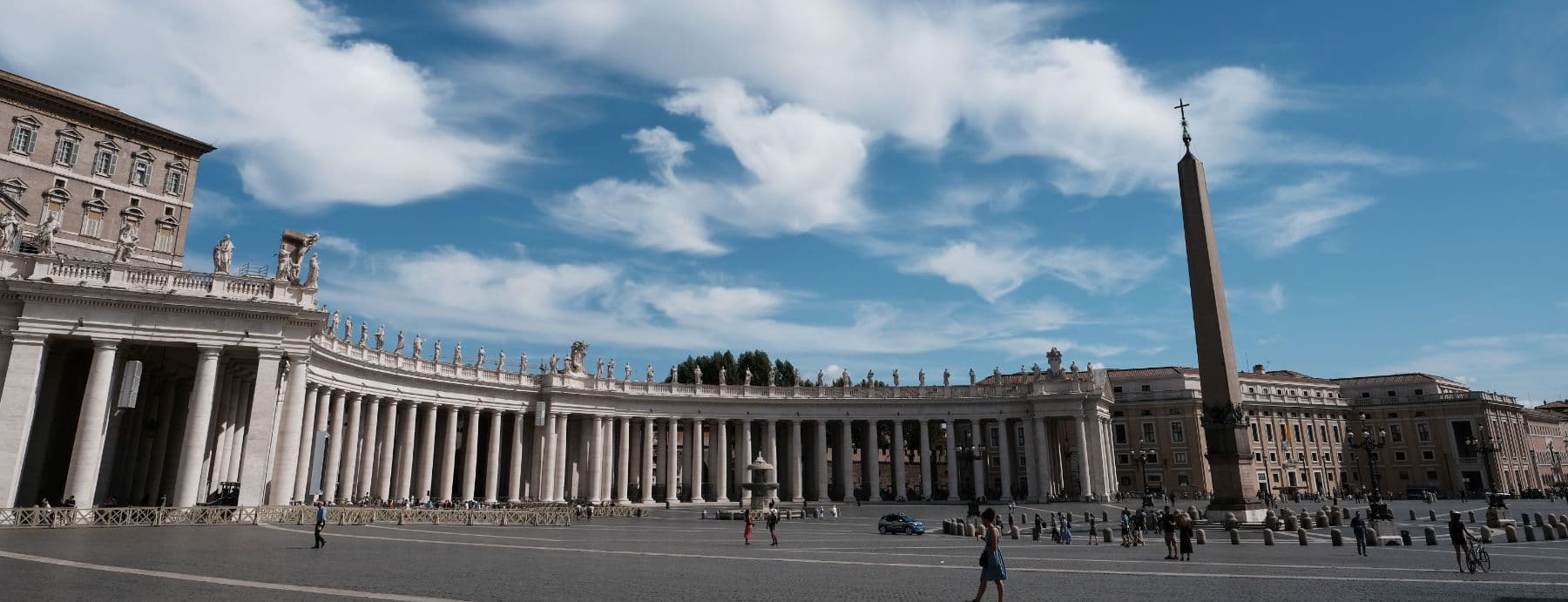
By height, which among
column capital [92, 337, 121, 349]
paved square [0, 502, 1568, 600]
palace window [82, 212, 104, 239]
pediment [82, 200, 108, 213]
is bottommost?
paved square [0, 502, 1568, 600]

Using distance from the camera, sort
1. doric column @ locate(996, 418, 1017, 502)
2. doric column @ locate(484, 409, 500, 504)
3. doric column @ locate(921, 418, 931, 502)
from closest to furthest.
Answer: doric column @ locate(484, 409, 500, 504) → doric column @ locate(996, 418, 1017, 502) → doric column @ locate(921, 418, 931, 502)

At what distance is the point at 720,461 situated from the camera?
7069 cm

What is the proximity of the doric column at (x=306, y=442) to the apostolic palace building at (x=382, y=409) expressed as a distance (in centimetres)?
15

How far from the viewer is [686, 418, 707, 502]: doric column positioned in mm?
69500

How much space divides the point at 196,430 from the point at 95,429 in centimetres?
314

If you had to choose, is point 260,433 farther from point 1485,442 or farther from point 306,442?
point 1485,442

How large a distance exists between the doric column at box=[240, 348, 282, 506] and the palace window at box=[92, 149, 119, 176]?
2520cm

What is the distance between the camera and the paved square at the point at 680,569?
1442 centimetres

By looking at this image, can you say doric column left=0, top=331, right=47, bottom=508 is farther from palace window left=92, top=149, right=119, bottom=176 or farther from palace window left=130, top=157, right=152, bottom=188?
palace window left=130, top=157, right=152, bottom=188

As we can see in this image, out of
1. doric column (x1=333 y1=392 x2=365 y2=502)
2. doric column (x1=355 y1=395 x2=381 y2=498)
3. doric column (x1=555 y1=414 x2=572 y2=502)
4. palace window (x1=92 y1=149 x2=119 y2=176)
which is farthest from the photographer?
doric column (x1=555 y1=414 x2=572 y2=502)

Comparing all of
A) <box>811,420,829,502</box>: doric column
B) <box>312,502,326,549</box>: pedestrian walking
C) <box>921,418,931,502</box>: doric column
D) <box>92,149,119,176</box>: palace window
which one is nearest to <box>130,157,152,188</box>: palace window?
<box>92,149,119,176</box>: palace window

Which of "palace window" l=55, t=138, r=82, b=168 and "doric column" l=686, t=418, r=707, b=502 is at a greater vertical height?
"palace window" l=55, t=138, r=82, b=168

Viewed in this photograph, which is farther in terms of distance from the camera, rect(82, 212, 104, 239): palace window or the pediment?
the pediment

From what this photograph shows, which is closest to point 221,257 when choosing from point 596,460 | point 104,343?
point 104,343
